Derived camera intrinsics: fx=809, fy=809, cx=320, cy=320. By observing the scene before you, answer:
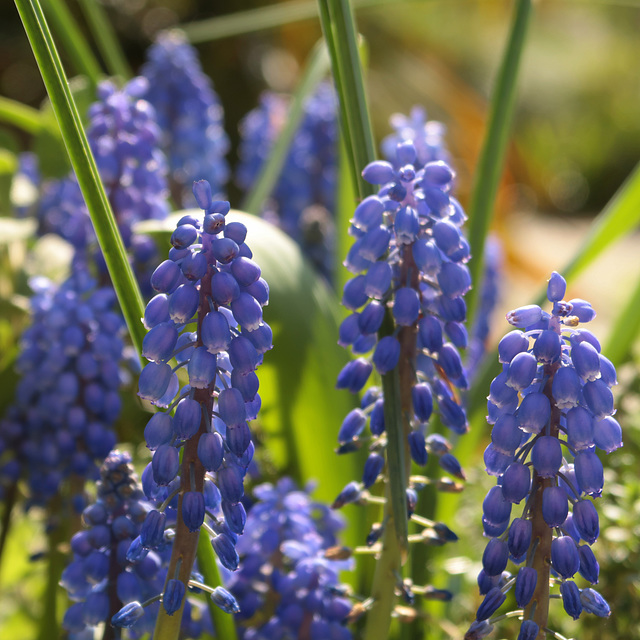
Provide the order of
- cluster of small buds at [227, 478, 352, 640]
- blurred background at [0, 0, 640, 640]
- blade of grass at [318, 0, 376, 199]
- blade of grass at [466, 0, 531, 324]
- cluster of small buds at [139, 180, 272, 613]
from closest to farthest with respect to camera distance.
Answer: cluster of small buds at [139, 180, 272, 613] < blade of grass at [318, 0, 376, 199] < cluster of small buds at [227, 478, 352, 640] < blade of grass at [466, 0, 531, 324] < blurred background at [0, 0, 640, 640]

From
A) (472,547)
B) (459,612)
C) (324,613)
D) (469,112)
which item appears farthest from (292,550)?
(469,112)

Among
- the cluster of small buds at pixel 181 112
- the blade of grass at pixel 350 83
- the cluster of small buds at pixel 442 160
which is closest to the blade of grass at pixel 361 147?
the blade of grass at pixel 350 83

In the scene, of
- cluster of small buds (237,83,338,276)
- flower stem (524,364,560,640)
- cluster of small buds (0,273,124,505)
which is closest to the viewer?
flower stem (524,364,560,640)

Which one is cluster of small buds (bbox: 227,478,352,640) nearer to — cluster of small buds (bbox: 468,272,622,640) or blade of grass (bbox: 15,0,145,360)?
cluster of small buds (bbox: 468,272,622,640)

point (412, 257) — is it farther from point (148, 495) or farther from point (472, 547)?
point (472, 547)

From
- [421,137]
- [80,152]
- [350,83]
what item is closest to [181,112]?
[421,137]

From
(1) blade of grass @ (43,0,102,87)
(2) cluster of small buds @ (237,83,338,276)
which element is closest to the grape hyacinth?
(1) blade of grass @ (43,0,102,87)

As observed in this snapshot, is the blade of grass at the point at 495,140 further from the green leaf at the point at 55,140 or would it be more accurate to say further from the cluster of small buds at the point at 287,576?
the green leaf at the point at 55,140
